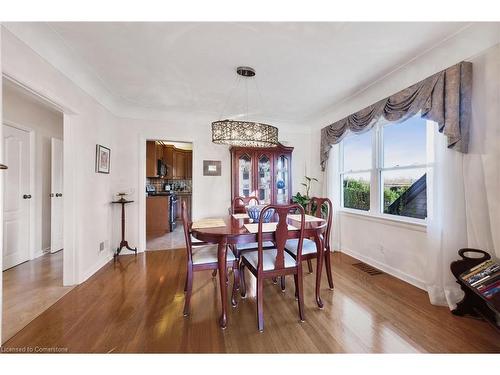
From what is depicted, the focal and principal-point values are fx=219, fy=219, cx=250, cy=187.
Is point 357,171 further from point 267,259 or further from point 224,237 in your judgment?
point 224,237

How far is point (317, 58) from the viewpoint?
2.19 meters

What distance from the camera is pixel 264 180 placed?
4.02m

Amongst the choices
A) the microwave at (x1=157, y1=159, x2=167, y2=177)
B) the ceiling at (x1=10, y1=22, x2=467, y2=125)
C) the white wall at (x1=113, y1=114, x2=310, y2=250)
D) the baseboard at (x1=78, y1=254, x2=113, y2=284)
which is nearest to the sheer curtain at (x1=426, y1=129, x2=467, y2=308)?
the ceiling at (x1=10, y1=22, x2=467, y2=125)

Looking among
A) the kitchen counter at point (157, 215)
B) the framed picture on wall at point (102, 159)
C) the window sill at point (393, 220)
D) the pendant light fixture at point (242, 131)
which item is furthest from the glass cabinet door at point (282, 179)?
the framed picture on wall at point (102, 159)

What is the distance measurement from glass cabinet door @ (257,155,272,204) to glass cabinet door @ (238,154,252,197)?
170mm

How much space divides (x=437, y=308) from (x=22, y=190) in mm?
5060

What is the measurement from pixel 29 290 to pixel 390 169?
4.33 m

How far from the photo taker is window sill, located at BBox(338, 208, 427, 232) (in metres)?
2.38

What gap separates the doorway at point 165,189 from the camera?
14.8 ft

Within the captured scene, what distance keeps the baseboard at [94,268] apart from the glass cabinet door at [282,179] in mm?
2837

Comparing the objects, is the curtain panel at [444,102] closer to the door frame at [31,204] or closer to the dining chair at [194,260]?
the dining chair at [194,260]

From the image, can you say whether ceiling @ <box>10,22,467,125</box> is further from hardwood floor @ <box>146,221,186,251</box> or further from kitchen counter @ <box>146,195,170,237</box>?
hardwood floor @ <box>146,221,186,251</box>

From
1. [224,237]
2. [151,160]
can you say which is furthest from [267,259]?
[151,160]
